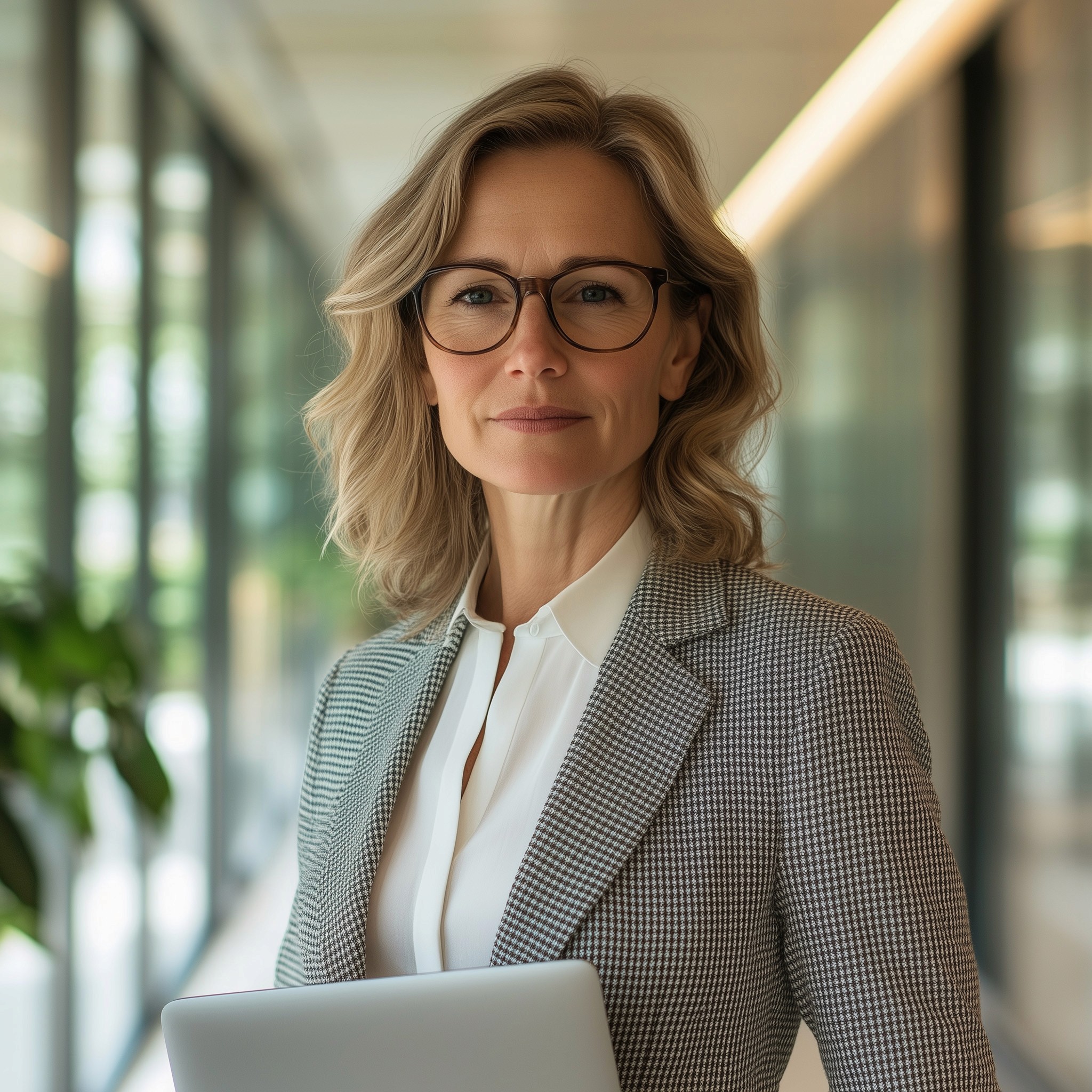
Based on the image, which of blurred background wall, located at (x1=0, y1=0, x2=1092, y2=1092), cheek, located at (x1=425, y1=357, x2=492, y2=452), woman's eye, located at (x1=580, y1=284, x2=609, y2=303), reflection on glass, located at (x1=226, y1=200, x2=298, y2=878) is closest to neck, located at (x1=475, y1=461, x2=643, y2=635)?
cheek, located at (x1=425, y1=357, x2=492, y2=452)

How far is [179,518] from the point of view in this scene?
14.2 feet

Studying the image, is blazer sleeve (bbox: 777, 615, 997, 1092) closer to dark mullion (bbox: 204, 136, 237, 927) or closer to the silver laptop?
the silver laptop

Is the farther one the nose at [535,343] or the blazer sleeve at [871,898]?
the nose at [535,343]

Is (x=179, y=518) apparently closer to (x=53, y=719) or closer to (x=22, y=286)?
(x=22, y=286)

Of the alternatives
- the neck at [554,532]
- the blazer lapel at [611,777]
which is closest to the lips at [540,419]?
the neck at [554,532]

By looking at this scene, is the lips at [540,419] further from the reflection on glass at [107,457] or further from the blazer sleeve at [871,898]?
the reflection on glass at [107,457]

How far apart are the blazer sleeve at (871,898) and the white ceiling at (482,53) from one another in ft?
9.23

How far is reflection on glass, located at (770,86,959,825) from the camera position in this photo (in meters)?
4.08

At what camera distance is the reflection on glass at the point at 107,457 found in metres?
3.02

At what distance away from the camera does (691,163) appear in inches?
51.0

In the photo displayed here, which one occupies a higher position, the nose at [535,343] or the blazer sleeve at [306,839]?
the nose at [535,343]

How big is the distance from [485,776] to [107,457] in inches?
96.2

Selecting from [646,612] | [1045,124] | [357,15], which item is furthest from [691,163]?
[357,15]

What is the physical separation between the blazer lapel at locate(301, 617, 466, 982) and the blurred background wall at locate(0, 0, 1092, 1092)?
73cm
